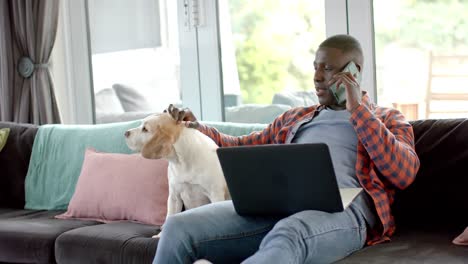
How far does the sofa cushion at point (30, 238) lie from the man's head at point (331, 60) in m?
1.25

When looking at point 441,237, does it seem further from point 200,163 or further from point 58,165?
point 58,165

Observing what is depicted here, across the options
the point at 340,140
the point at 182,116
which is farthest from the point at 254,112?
the point at 340,140

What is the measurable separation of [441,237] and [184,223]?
857mm

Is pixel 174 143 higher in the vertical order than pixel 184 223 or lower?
higher

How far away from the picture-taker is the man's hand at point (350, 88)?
8.00 feet

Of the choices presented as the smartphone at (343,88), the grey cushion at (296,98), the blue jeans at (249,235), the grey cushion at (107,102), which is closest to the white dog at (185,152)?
the blue jeans at (249,235)

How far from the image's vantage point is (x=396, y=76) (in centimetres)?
353

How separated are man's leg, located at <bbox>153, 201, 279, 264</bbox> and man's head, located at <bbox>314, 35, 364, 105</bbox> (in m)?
0.54

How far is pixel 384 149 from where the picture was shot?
2.39 m

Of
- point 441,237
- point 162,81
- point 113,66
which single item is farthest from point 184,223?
point 113,66

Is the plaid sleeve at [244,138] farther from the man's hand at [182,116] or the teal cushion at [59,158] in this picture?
the teal cushion at [59,158]

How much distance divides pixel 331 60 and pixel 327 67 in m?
0.03

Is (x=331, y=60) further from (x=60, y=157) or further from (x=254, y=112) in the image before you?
(x=60, y=157)

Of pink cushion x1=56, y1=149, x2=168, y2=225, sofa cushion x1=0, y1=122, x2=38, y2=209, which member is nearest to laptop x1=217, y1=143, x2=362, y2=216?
pink cushion x1=56, y1=149, x2=168, y2=225
